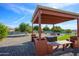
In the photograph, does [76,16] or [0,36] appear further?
[0,36]

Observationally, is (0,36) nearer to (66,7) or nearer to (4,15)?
(4,15)

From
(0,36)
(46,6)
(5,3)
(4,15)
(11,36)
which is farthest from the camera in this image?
(11,36)

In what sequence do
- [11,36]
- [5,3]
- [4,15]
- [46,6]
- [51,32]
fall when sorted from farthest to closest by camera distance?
1. [51,32]
2. [11,36]
3. [4,15]
4. [5,3]
5. [46,6]

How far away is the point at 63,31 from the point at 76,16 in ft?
3.35

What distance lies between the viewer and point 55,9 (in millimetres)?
7094

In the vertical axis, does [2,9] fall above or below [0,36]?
above

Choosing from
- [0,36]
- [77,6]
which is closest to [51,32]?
[0,36]

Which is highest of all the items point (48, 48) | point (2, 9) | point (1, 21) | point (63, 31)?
point (2, 9)

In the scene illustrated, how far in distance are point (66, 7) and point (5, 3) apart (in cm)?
276

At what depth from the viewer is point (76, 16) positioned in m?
8.37

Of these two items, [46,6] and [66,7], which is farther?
[66,7]

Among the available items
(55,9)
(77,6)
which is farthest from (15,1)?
(77,6)

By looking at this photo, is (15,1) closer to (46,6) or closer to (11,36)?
(46,6)

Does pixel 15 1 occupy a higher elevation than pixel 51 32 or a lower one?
higher
